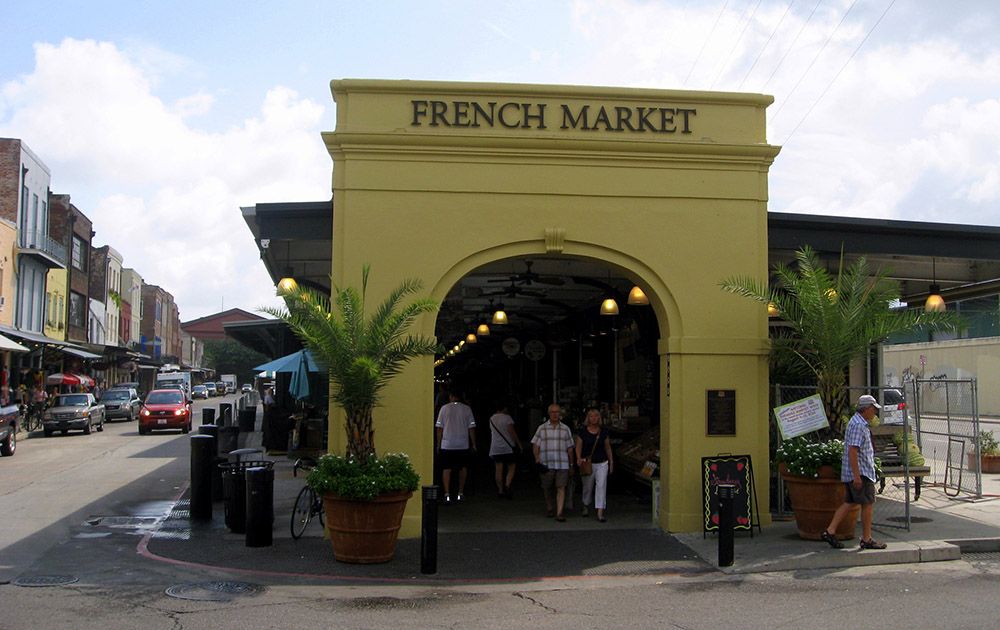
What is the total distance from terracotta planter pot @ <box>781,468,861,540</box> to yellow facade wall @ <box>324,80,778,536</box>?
1.08 m

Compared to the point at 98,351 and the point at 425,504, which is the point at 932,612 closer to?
the point at 425,504

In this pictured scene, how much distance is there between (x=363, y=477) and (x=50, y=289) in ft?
141

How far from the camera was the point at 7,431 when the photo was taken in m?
23.5

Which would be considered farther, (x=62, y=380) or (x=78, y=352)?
(x=78, y=352)

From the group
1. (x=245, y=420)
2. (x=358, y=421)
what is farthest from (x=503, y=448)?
(x=245, y=420)

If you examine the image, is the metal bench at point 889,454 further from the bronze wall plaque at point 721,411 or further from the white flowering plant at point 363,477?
the white flowering plant at point 363,477

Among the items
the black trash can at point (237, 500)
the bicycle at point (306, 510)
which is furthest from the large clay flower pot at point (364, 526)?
the black trash can at point (237, 500)

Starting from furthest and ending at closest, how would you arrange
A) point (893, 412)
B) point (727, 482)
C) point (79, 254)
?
point (79, 254) < point (893, 412) < point (727, 482)

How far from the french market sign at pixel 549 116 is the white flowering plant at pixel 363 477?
444cm

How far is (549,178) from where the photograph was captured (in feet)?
39.0

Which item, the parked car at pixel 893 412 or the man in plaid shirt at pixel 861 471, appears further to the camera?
the parked car at pixel 893 412

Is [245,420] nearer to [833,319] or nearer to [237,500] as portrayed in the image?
[237,500]

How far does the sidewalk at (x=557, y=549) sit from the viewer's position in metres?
9.66

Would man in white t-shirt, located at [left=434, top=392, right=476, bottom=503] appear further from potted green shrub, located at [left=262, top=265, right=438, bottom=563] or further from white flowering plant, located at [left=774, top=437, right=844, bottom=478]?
white flowering plant, located at [left=774, top=437, right=844, bottom=478]
